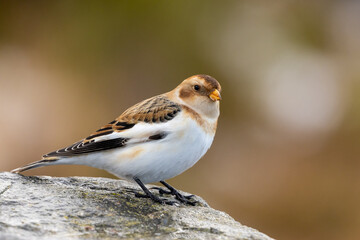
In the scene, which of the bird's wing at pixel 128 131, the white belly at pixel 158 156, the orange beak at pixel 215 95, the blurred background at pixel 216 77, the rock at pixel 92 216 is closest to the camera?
the rock at pixel 92 216

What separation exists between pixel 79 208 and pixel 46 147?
4.96m

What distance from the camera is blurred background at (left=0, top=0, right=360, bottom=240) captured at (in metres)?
8.82

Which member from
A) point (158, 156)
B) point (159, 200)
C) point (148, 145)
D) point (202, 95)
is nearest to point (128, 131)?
point (148, 145)

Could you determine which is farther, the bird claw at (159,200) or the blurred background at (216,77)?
the blurred background at (216,77)

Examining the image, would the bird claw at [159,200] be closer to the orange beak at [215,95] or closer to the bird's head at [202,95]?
the bird's head at [202,95]

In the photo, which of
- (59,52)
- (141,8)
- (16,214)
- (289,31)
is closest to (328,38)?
(289,31)

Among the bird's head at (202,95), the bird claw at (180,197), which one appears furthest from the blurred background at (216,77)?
the bird's head at (202,95)

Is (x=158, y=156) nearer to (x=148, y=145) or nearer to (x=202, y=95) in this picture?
(x=148, y=145)

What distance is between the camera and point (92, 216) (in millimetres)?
4324

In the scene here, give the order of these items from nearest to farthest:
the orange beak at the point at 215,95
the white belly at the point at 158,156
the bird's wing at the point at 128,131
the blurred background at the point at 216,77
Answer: the white belly at the point at 158,156, the bird's wing at the point at 128,131, the orange beak at the point at 215,95, the blurred background at the point at 216,77

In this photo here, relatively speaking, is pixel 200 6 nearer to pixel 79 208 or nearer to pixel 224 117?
pixel 224 117

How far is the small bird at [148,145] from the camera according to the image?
16.5 ft

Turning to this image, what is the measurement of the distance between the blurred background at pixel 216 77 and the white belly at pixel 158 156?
3.65 meters

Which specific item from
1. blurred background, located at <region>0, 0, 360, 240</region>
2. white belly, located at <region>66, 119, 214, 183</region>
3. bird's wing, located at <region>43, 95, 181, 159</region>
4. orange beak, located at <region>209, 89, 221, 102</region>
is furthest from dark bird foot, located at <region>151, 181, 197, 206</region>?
blurred background, located at <region>0, 0, 360, 240</region>
